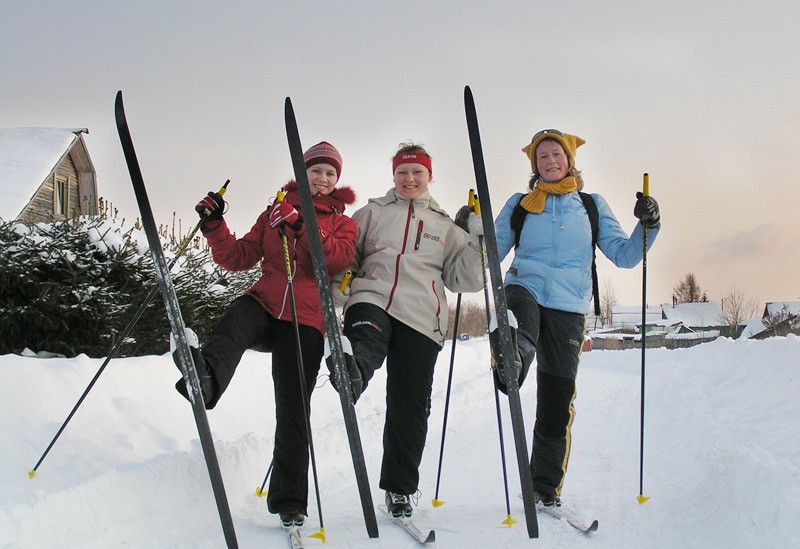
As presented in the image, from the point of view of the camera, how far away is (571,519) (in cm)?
347

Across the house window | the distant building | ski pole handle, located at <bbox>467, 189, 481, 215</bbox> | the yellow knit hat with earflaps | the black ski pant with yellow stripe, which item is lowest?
the distant building

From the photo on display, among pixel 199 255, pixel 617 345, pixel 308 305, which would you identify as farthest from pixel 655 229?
pixel 617 345

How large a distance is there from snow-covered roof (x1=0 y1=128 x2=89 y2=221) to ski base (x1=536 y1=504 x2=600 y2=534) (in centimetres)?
1281

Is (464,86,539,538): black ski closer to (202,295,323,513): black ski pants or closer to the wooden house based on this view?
(202,295,323,513): black ski pants

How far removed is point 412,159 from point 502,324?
45.3 inches

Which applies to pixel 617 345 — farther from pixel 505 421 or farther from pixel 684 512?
pixel 684 512

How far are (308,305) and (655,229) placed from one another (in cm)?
209

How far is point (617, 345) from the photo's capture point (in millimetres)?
46531

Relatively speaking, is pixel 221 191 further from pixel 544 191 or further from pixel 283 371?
pixel 544 191

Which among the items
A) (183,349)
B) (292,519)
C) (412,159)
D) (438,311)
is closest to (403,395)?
(438,311)

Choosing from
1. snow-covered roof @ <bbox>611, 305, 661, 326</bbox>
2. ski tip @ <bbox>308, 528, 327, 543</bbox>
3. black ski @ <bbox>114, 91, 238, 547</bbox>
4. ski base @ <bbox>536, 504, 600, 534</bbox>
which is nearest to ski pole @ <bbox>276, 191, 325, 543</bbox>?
ski tip @ <bbox>308, 528, 327, 543</bbox>

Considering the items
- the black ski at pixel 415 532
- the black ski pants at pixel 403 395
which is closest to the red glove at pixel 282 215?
the black ski pants at pixel 403 395

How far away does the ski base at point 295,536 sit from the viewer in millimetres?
3076

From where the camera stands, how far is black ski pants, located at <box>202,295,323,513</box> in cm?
328
